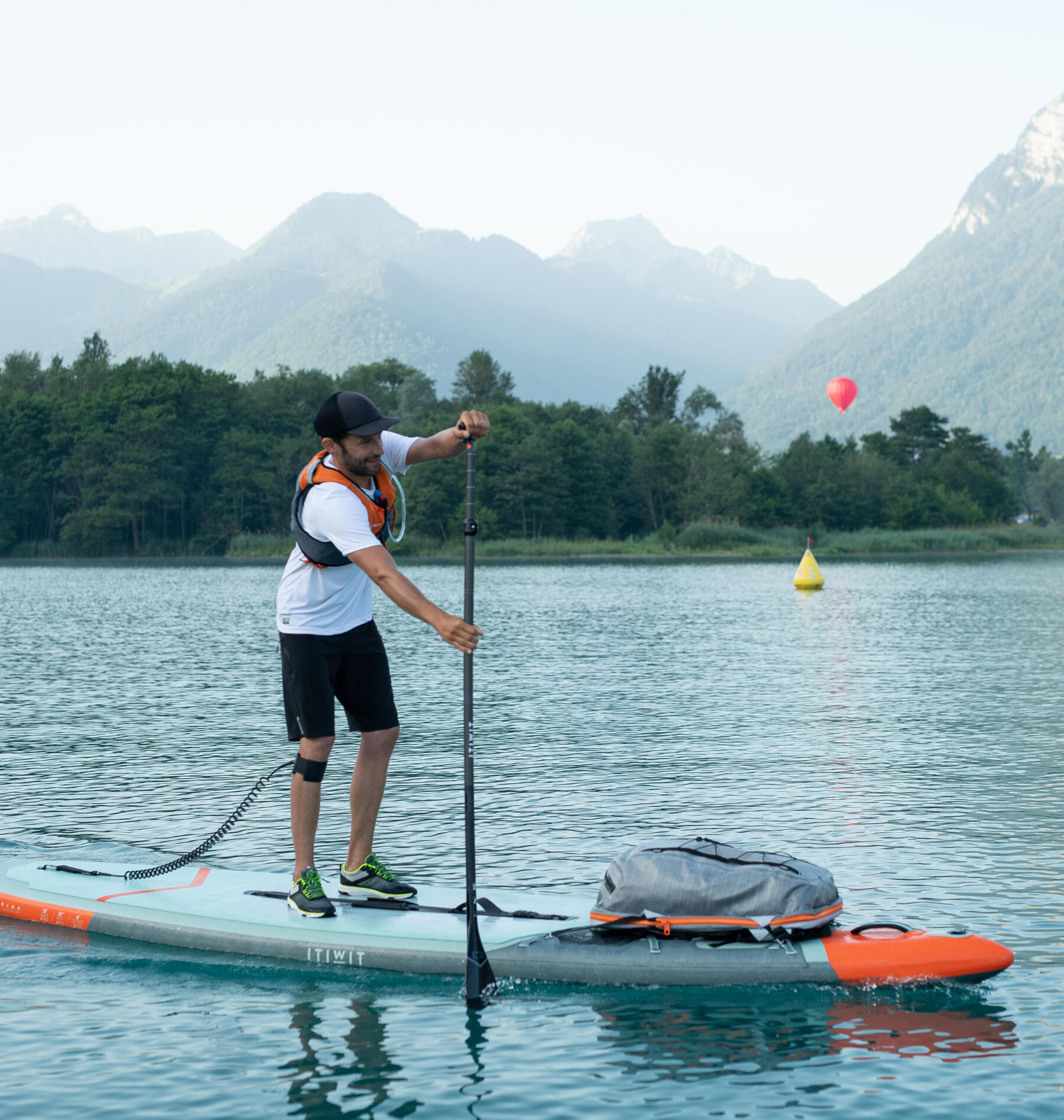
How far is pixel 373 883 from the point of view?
670 cm

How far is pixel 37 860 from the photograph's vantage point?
7.88m

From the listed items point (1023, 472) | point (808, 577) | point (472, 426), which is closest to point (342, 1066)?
point (472, 426)

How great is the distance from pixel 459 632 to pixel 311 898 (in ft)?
6.05

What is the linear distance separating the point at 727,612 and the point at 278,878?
2844 cm

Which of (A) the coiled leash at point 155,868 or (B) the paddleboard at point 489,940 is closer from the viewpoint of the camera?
(B) the paddleboard at point 489,940

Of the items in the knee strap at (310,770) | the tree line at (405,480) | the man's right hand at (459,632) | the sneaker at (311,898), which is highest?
the tree line at (405,480)

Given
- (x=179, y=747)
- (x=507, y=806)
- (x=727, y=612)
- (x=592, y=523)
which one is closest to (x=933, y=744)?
(x=507, y=806)

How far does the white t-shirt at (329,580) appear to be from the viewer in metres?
5.91

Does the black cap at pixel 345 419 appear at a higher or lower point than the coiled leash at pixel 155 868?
higher

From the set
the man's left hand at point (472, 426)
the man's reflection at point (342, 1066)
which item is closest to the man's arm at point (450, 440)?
the man's left hand at point (472, 426)

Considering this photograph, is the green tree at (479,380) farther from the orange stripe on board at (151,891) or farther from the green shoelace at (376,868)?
the green shoelace at (376,868)

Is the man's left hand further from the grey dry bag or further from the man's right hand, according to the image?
the grey dry bag

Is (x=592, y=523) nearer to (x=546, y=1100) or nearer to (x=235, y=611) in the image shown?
(x=235, y=611)

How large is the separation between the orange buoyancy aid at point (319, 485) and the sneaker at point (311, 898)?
1553mm
